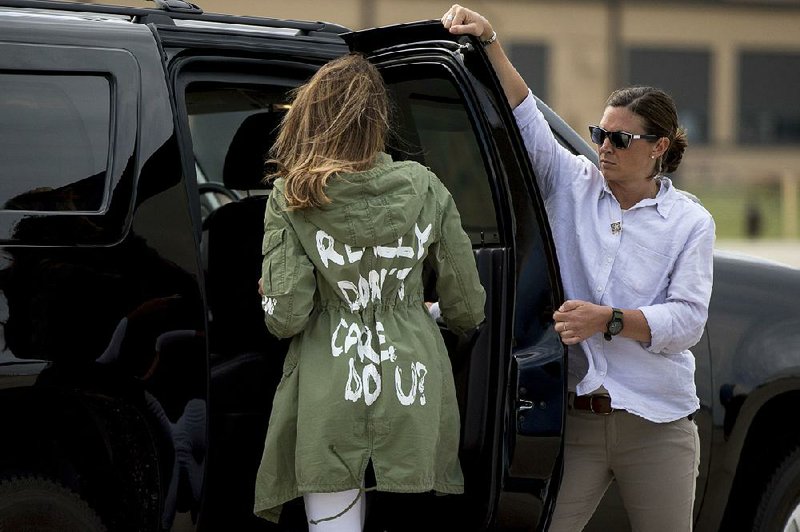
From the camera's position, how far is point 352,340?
2.65 metres

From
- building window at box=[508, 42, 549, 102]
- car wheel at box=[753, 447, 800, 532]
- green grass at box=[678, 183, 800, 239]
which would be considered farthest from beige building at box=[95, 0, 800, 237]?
car wheel at box=[753, 447, 800, 532]

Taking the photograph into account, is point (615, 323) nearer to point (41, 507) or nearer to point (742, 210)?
point (41, 507)

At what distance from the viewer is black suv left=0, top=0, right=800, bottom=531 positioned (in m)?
2.66

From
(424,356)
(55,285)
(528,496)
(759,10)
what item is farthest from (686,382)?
(759,10)

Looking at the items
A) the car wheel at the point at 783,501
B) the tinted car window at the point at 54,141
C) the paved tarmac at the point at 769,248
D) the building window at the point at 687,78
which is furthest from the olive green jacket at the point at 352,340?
the building window at the point at 687,78

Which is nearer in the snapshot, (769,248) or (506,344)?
(506,344)

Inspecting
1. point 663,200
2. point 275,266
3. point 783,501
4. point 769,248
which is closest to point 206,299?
point 275,266

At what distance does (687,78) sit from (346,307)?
42.2 m

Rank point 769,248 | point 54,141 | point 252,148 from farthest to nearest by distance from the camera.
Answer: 1. point 769,248
2. point 252,148
3. point 54,141

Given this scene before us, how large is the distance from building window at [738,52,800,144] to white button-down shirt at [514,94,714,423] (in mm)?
42169

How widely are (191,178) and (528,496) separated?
3.87 feet

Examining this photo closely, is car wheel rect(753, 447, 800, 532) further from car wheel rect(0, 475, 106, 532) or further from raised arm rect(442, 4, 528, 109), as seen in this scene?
car wheel rect(0, 475, 106, 532)

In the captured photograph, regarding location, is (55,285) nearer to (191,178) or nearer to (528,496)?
(191,178)

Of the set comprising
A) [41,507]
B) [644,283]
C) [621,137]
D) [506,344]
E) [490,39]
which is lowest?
[41,507]
